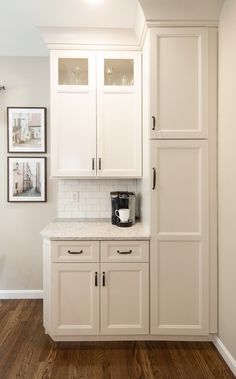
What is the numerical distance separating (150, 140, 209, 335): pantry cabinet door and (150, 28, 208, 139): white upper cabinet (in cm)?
14

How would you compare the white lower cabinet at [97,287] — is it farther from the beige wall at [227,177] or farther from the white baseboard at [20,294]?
the white baseboard at [20,294]

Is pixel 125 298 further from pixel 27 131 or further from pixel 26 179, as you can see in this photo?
pixel 27 131

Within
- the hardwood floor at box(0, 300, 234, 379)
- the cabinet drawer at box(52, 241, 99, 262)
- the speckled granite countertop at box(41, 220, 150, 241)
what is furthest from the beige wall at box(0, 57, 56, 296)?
the cabinet drawer at box(52, 241, 99, 262)

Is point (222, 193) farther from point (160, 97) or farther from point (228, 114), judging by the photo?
point (160, 97)

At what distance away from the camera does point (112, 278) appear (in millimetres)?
2406

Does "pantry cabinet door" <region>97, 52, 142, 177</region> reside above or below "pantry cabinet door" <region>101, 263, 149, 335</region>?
above

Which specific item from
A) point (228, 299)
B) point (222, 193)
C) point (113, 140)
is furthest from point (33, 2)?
point (228, 299)

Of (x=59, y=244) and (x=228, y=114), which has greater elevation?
(x=228, y=114)

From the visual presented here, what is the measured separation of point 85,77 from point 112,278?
1.79 metres

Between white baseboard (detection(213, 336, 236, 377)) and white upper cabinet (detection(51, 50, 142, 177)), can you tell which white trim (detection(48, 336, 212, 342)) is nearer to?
white baseboard (detection(213, 336, 236, 377))

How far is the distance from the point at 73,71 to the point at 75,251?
162cm

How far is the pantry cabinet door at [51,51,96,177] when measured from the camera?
274 centimetres

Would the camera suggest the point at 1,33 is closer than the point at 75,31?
No

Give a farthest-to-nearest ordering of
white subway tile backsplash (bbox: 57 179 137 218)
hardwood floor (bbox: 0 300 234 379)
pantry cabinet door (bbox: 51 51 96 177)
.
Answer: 1. white subway tile backsplash (bbox: 57 179 137 218)
2. pantry cabinet door (bbox: 51 51 96 177)
3. hardwood floor (bbox: 0 300 234 379)
